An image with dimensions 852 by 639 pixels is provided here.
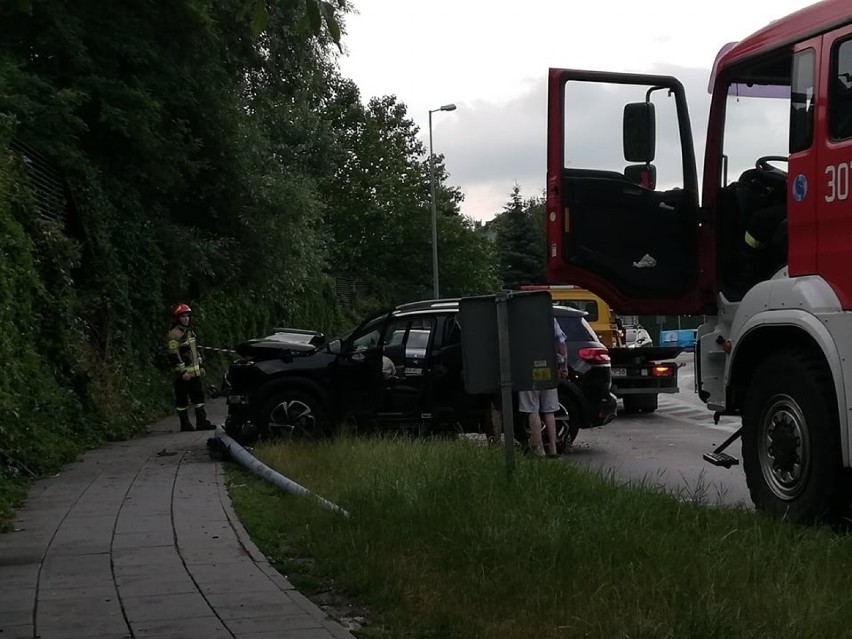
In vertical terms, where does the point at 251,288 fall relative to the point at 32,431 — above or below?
above

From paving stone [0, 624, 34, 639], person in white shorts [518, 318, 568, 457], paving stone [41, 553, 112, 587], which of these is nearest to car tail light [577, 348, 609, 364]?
person in white shorts [518, 318, 568, 457]

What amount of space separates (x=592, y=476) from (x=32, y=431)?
609 centimetres

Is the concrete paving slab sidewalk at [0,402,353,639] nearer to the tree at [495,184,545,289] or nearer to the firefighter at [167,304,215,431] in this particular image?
the firefighter at [167,304,215,431]

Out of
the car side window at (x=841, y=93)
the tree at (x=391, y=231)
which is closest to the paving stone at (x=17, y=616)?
the car side window at (x=841, y=93)

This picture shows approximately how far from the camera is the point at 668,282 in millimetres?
8688

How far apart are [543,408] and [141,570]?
628 centimetres

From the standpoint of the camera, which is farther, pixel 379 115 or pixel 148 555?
pixel 379 115

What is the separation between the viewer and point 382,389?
42.7 feet

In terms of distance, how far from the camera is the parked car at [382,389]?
12938mm

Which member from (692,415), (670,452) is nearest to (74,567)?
(670,452)

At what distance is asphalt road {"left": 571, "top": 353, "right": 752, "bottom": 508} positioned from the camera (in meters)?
9.27

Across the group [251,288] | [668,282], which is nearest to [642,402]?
[251,288]

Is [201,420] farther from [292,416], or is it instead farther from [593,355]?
[593,355]

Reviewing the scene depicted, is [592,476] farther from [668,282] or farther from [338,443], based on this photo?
[338,443]
